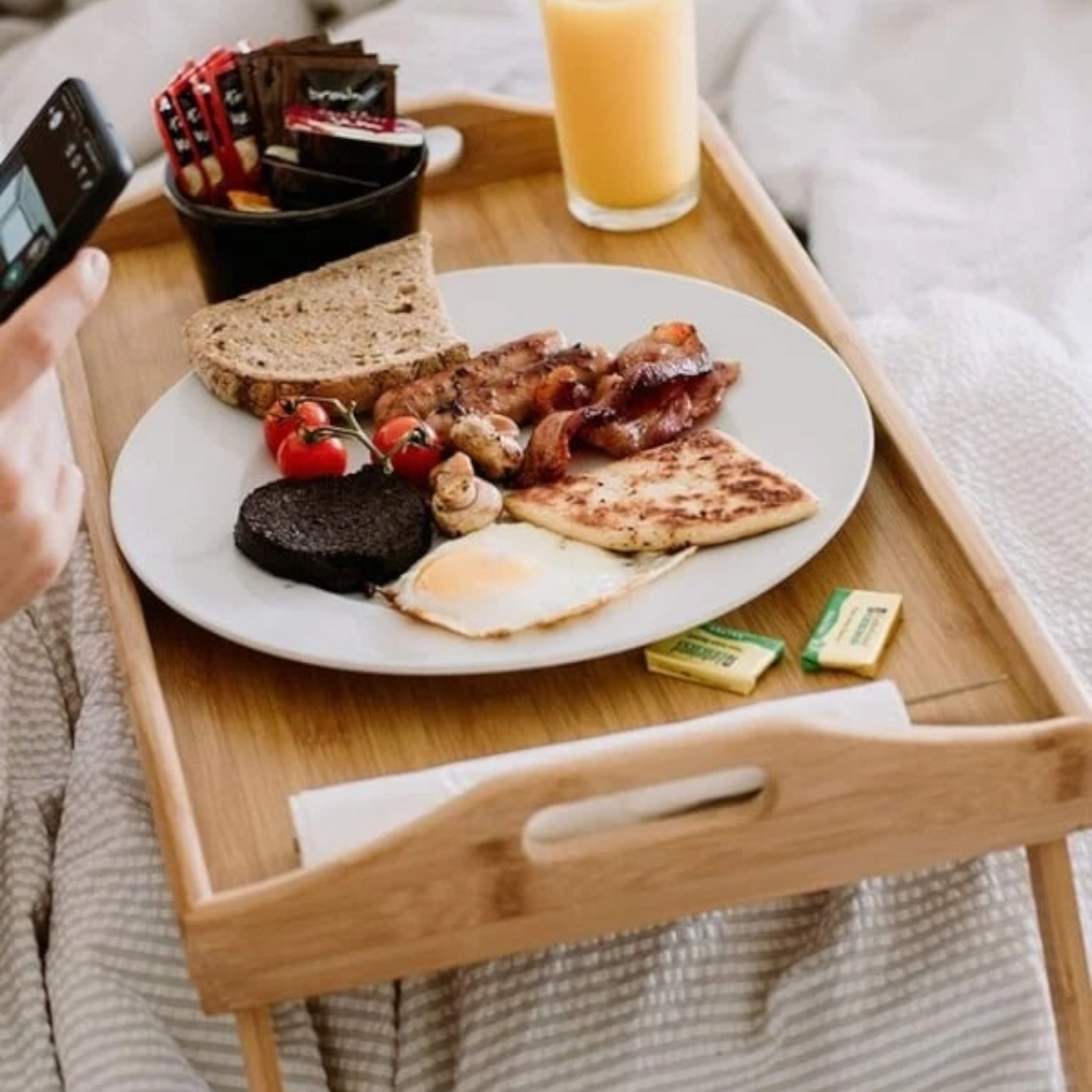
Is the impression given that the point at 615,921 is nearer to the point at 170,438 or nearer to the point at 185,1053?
the point at 185,1053

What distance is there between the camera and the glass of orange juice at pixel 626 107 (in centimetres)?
167

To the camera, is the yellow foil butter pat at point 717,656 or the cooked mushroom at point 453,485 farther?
the cooked mushroom at point 453,485

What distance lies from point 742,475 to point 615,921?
33cm

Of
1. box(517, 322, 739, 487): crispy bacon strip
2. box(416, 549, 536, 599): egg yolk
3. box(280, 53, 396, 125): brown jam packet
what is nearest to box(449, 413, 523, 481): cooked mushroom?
box(517, 322, 739, 487): crispy bacon strip

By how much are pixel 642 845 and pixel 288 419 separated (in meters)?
0.47

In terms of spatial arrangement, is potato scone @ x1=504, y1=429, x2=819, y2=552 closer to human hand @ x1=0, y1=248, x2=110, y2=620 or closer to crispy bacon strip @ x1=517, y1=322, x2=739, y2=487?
crispy bacon strip @ x1=517, y1=322, x2=739, y2=487

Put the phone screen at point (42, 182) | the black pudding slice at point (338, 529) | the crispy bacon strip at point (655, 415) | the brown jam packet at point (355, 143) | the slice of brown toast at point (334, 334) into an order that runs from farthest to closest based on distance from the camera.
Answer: the brown jam packet at point (355, 143)
the slice of brown toast at point (334, 334)
the crispy bacon strip at point (655, 415)
the black pudding slice at point (338, 529)
the phone screen at point (42, 182)

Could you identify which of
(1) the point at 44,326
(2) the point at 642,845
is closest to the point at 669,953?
(2) the point at 642,845

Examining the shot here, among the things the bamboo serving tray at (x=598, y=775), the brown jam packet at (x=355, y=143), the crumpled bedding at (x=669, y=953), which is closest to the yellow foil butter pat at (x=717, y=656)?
the bamboo serving tray at (x=598, y=775)

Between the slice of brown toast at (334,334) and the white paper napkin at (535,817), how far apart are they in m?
0.43

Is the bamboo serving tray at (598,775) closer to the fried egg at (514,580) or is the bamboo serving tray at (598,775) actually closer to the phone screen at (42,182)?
the fried egg at (514,580)

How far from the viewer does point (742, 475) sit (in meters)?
1.32

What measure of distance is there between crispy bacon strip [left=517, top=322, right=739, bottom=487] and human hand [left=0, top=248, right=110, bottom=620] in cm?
31

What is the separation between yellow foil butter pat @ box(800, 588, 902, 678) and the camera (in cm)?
119
